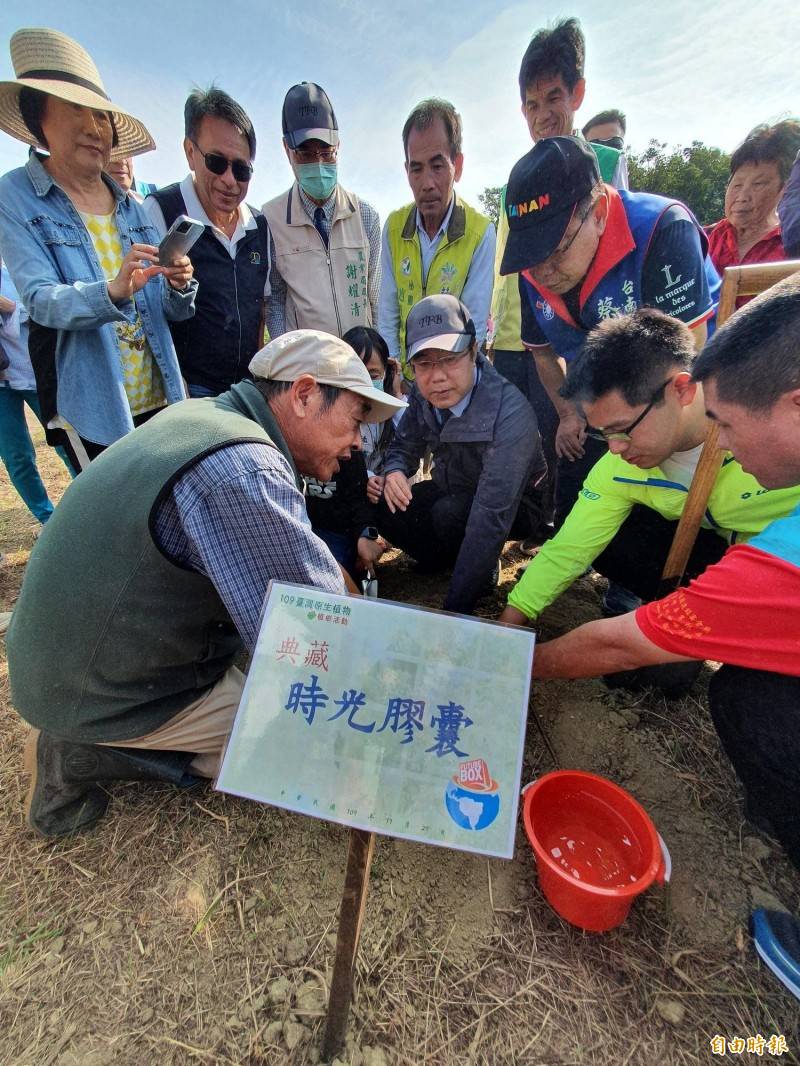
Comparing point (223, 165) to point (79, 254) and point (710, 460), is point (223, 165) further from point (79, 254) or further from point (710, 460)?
point (710, 460)

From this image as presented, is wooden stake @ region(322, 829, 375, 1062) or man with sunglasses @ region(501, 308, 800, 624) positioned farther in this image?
man with sunglasses @ region(501, 308, 800, 624)

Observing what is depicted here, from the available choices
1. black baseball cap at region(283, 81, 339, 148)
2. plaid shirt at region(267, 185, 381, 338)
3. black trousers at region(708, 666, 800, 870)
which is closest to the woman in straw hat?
plaid shirt at region(267, 185, 381, 338)

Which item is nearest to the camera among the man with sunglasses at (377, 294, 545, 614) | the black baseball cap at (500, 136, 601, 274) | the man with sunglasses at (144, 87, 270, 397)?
the black baseball cap at (500, 136, 601, 274)

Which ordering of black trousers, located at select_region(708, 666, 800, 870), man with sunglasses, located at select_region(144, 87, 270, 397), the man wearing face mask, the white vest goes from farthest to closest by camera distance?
the white vest < the man wearing face mask < man with sunglasses, located at select_region(144, 87, 270, 397) < black trousers, located at select_region(708, 666, 800, 870)

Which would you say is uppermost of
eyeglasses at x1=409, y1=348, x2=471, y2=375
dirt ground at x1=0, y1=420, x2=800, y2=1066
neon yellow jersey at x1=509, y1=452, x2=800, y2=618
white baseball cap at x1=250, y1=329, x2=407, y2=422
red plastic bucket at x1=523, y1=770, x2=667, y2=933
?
white baseball cap at x1=250, y1=329, x2=407, y2=422

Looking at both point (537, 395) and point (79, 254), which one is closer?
point (79, 254)

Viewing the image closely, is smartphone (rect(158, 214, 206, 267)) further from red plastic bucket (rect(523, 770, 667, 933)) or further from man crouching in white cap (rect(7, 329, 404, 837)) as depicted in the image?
red plastic bucket (rect(523, 770, 667, 933))

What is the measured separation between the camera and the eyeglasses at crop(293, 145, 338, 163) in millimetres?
2795

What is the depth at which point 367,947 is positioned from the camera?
1501 mm

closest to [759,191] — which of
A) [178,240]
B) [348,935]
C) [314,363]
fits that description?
[314,363]

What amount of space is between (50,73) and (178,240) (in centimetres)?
84

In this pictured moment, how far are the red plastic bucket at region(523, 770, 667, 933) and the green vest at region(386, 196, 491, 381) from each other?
8.52ft

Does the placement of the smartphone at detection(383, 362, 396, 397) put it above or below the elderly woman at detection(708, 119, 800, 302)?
below

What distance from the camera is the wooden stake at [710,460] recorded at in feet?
6.01
